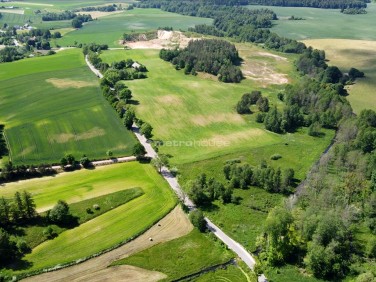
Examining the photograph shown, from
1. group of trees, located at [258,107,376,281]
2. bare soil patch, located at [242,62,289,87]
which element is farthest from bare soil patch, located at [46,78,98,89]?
group of trees, located at [258,107,376,281]

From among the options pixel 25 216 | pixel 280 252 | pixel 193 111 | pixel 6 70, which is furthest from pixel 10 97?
pixel 280 252

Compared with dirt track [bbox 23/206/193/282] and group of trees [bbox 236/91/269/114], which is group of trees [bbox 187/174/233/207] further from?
group of trees [bbox 236/91/269/114]

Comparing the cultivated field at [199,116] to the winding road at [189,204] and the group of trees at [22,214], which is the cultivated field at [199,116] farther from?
the group of trees at [22,214]

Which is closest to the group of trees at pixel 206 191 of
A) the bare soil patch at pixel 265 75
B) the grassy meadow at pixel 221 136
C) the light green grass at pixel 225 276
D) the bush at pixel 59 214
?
the grassy meadow at pixel 221 136

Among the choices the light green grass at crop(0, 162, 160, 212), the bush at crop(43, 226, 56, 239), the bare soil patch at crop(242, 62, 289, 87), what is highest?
the bare soil patch at crop(242, 62, 289, 87)

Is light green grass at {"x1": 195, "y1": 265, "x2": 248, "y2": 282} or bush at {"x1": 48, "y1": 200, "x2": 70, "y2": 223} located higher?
bush at {"x1": 48, "y1": 200, "x2": 70, "y2": 223}

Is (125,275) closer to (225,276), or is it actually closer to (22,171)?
(225,276)
